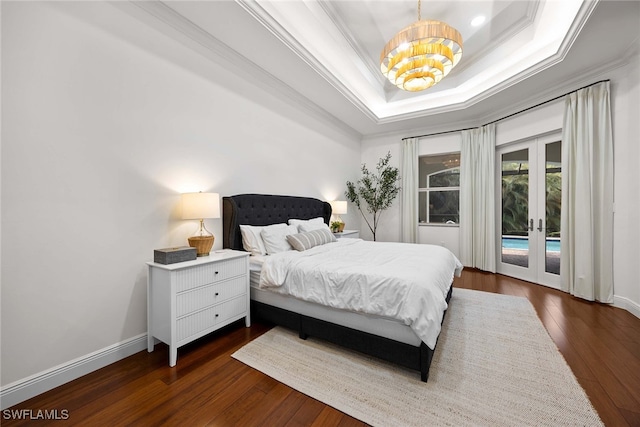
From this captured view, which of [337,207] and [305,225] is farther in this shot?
[337,207]

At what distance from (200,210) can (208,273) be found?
0.58 m

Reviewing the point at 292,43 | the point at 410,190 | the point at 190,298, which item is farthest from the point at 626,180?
the point at 190,298

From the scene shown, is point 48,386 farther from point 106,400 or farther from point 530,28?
point 530,28

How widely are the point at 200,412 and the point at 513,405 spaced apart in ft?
6.21

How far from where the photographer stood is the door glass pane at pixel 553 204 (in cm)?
381

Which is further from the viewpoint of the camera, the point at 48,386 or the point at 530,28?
the point at 530,28

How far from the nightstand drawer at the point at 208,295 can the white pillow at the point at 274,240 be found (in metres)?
0.52

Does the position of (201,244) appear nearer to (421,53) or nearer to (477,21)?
(421,53)

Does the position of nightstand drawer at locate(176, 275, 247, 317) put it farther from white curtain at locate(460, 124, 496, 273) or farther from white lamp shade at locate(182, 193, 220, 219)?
white curtain at locate(460, 124, 496, 273)

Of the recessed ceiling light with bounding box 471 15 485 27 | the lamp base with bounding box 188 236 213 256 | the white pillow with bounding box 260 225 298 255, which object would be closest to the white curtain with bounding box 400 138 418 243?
the recessed ceiling light with bounding box 471 15 485 27

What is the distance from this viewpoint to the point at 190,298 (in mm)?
2047

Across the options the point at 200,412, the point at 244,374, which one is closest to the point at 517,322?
the point at 244,374

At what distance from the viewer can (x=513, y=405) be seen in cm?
156

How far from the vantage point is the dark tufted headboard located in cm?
293
